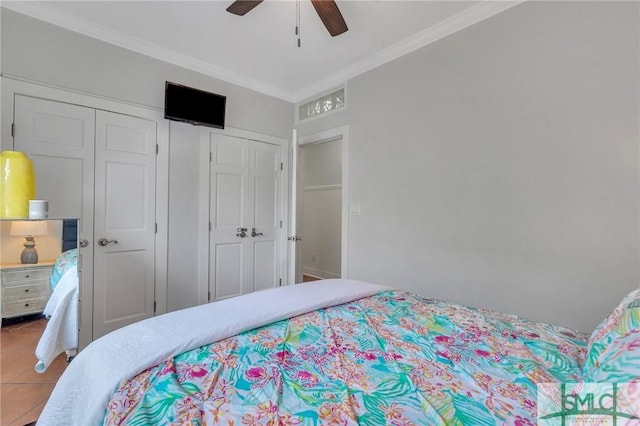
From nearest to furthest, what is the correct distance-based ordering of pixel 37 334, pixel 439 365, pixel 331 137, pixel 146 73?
pixel 439 365, pixel 37 334, pixel 146 73, pixel 331 137

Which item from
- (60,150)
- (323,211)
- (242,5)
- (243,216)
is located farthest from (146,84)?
(323,211)

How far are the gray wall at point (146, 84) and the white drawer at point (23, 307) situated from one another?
1.24 metres

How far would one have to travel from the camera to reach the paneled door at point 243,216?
311cm

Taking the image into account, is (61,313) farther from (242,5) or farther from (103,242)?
(242,5)

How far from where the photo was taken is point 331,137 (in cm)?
326

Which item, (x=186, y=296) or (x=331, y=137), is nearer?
(x=186, y=296)

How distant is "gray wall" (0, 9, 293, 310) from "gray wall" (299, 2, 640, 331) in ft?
5.21

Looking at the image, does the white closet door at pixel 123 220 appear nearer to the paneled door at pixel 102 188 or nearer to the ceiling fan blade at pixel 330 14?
the paneled door at pixel 102 188

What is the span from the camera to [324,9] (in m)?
1.71

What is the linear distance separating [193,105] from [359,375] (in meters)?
2.77

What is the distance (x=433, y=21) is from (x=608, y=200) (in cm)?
174

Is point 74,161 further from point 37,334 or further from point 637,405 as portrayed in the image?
point 637,405

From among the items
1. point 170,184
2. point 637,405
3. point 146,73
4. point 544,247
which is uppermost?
point 146,73

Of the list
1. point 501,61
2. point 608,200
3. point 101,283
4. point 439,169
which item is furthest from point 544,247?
point 101,283
